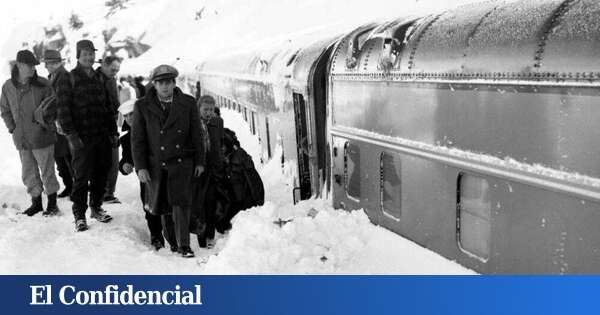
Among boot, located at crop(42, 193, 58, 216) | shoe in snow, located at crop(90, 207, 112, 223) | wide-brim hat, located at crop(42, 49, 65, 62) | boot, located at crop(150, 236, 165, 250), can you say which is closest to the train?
boot, located at crop(150, 236, 165, 250)

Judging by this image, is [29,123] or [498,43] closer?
[498,43]

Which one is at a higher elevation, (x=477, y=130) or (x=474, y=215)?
(x=477, y=130)

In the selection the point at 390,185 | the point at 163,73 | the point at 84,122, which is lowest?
the point at 390,185

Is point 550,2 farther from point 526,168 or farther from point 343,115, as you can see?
point 343,115

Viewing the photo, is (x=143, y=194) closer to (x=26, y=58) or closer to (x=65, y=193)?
(x=26, y=58)

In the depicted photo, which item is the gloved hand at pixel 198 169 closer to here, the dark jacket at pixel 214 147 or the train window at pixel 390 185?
the dark jacket at pixel 214 147

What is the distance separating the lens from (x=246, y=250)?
4.78m

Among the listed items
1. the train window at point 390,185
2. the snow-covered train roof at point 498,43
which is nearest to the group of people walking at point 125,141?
the train window at point 390,185

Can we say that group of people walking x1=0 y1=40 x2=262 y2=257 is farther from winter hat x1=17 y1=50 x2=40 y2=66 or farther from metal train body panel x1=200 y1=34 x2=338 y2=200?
metal train body panel x1=200 y1=34 x2=338 y2=200

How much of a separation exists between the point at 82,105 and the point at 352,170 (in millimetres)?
2930

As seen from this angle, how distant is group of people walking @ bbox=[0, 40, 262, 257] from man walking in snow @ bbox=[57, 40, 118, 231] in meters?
0.01

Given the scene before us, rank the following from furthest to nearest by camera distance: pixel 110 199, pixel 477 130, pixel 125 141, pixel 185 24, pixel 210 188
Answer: pixel 185 24, pixel 110 199, pixel 210 188, pixel 125 141, pixel 477 130

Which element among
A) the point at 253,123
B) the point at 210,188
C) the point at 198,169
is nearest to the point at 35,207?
the point at 210,188

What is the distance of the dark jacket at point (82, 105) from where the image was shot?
236 inches
